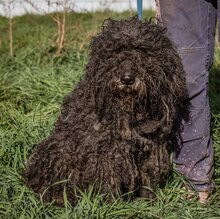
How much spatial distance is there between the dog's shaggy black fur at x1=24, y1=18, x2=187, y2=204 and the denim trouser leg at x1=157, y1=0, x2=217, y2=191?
20 centimetres

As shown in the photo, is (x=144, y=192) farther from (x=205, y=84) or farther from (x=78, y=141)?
(x=205, y=84)

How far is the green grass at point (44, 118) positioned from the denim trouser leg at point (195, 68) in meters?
0.13

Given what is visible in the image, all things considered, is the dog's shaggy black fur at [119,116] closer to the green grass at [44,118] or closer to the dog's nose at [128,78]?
the dog's nose at [128,78]

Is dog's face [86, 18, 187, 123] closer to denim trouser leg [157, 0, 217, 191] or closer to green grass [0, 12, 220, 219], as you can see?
denim trouser leg [157, 0, 217, 191]

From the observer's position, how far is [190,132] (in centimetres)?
381

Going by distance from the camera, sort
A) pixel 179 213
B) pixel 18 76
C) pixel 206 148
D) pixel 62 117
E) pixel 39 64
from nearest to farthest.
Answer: pixel 179 213 → pixel 62 117 → pixel 206 148 → pixel 18 76 → pixel 39 64

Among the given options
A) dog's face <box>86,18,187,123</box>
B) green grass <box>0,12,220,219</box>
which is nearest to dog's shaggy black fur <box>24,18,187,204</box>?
dog's face <box>86,18,187,123</box>

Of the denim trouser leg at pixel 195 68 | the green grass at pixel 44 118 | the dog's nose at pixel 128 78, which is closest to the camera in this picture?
the dog's nose at pixel 128 78

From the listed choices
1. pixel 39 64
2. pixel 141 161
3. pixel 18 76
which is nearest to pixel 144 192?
pixel 141 161

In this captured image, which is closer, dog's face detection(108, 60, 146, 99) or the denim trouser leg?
dog's face detection(108, 60, 146, 99)

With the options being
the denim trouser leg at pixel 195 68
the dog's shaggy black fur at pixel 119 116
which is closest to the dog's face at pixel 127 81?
the dog's shaggy black fur at pixel 119 116

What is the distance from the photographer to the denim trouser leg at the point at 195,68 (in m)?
3.58

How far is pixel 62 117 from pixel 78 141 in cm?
23

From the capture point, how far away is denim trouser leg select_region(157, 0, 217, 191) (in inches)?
141
